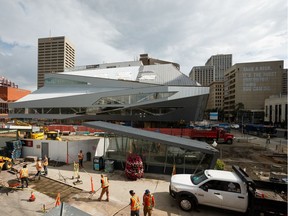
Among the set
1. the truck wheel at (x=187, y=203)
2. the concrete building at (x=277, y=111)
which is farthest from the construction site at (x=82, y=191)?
the concrete building at (x=277, y=111)

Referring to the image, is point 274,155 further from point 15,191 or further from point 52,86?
point 52,86

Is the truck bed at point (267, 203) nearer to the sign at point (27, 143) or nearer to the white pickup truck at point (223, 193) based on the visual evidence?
the white pickup truck at point (223, 193)

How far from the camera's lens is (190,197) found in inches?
336

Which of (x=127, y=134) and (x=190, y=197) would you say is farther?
(x=127, y=134)

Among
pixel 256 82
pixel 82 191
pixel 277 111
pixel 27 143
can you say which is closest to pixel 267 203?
pixel 82 191

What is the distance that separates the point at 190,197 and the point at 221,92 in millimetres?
161549

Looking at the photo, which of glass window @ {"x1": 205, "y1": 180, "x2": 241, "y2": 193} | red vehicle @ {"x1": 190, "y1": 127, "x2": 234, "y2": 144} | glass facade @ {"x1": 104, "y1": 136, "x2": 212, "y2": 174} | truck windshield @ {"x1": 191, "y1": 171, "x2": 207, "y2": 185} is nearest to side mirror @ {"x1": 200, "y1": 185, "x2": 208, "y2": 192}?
glass window @ {"x1": 205, "y1": 180, "x2": 241, "y2": 193}

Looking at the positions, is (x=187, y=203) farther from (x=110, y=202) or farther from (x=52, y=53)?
(x=52, y=53)

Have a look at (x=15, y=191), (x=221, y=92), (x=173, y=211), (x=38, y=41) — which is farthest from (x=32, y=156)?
(x=38, y=41)

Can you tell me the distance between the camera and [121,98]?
51.3 m

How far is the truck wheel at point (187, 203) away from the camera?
336 inches

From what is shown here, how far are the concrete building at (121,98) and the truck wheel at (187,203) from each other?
38.0m

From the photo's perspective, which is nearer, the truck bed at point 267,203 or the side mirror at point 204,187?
the truck bed at point 267,203

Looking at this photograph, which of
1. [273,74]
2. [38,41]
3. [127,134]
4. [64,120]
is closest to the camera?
[127,134]
